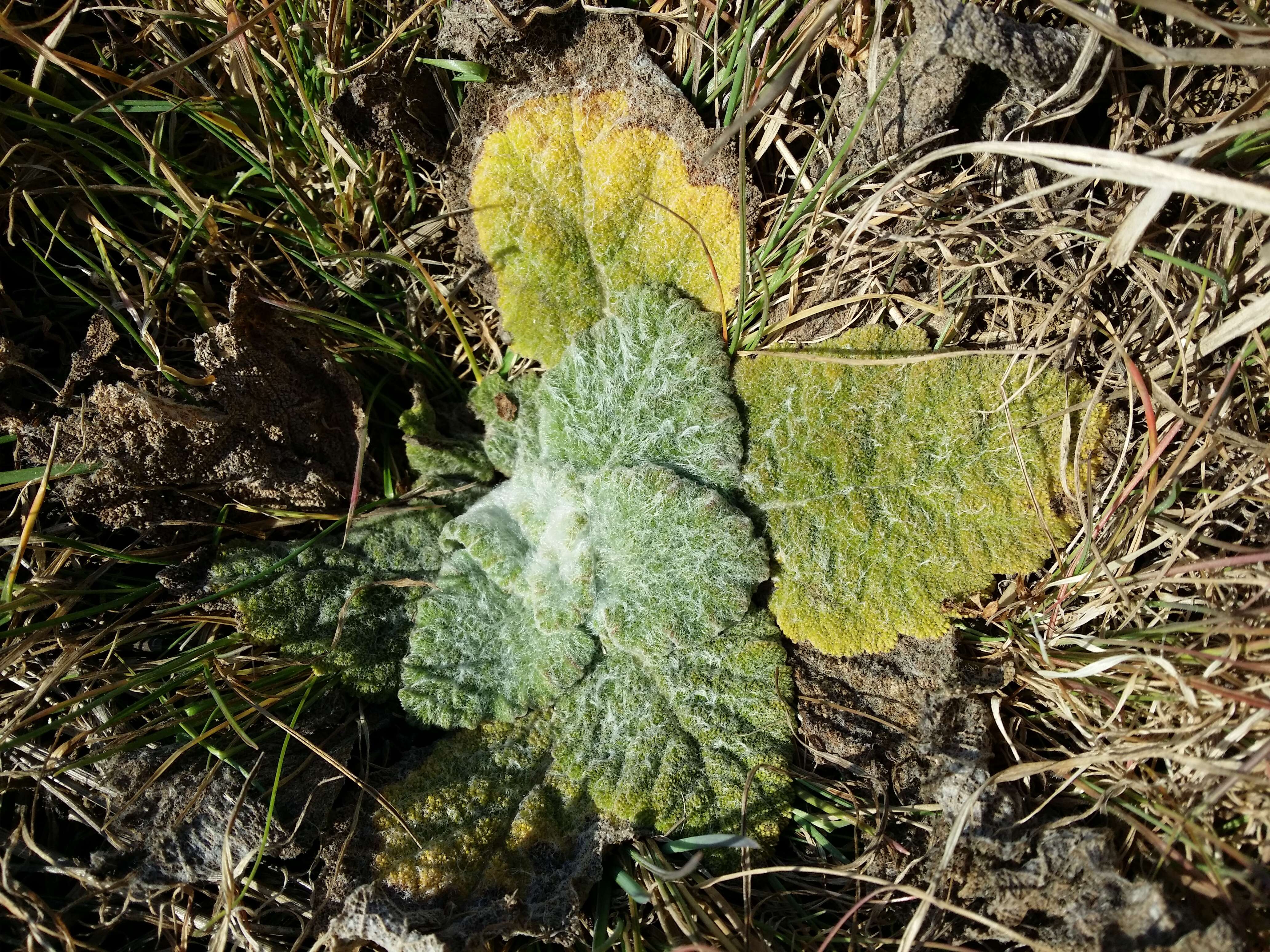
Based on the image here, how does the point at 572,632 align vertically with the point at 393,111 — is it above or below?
below

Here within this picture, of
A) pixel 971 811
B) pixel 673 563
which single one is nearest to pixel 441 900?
pixel 673 563

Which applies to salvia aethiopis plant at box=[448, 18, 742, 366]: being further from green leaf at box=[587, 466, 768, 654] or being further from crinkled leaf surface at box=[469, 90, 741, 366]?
green leaf at box=[587, 466, 768, 654]

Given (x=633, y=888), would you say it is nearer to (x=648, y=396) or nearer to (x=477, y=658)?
(x=477, y=658)

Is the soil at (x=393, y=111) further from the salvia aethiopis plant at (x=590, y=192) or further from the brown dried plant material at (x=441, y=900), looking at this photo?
the brown dried plant material at (x=441, y=900)


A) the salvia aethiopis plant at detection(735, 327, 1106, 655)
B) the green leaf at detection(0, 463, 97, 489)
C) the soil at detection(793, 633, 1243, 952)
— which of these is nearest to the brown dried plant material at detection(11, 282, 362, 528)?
the green leaf at detection(0, 463, 97, 489)

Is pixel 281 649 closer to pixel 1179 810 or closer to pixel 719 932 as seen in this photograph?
pixel 719 932

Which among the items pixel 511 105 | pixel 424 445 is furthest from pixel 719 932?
pixel 511 105

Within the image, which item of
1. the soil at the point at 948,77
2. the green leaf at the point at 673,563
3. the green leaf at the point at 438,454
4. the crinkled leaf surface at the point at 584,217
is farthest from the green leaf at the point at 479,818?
the soil at the point at 948,77

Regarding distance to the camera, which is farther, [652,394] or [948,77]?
[652,394]
